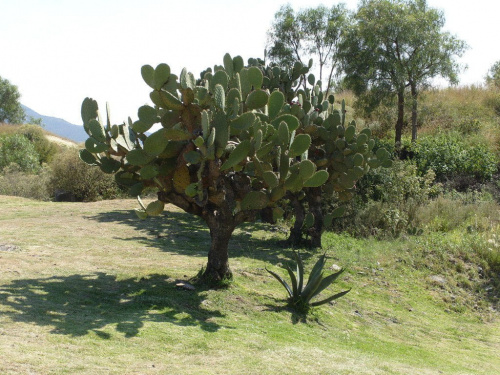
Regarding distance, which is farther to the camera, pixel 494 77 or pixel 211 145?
pixel 494 77

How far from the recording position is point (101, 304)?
223 inches

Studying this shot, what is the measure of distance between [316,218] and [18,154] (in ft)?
61.2

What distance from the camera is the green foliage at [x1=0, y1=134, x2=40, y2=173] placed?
2439 cm

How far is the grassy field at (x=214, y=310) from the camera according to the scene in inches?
169

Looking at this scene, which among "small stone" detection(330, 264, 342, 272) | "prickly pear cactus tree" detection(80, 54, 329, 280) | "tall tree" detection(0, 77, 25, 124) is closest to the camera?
"prickly pear cactus tree" detection(80, 54, 329, 280)

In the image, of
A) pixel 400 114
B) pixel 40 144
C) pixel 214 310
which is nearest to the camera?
pixel 214 310

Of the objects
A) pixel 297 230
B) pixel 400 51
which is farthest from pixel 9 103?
pixel 297 230

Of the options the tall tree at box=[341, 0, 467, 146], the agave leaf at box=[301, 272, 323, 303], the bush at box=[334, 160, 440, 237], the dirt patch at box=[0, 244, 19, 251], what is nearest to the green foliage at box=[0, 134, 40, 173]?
the tall tree at box=[341, 0, 467, 146]

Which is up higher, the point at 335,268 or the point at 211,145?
the point at 211,145

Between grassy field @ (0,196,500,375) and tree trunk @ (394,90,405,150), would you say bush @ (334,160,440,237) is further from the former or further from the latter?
tree trunk @ (394,90,405,150)

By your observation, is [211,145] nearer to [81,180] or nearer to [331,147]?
[331,147]

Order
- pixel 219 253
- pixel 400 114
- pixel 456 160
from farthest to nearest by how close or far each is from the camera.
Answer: pixel 400 114 → pixel 456 160 → pixel 219 253

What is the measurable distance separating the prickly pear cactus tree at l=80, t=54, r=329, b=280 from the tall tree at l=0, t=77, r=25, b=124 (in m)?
49.2

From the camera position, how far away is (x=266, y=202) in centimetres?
631
